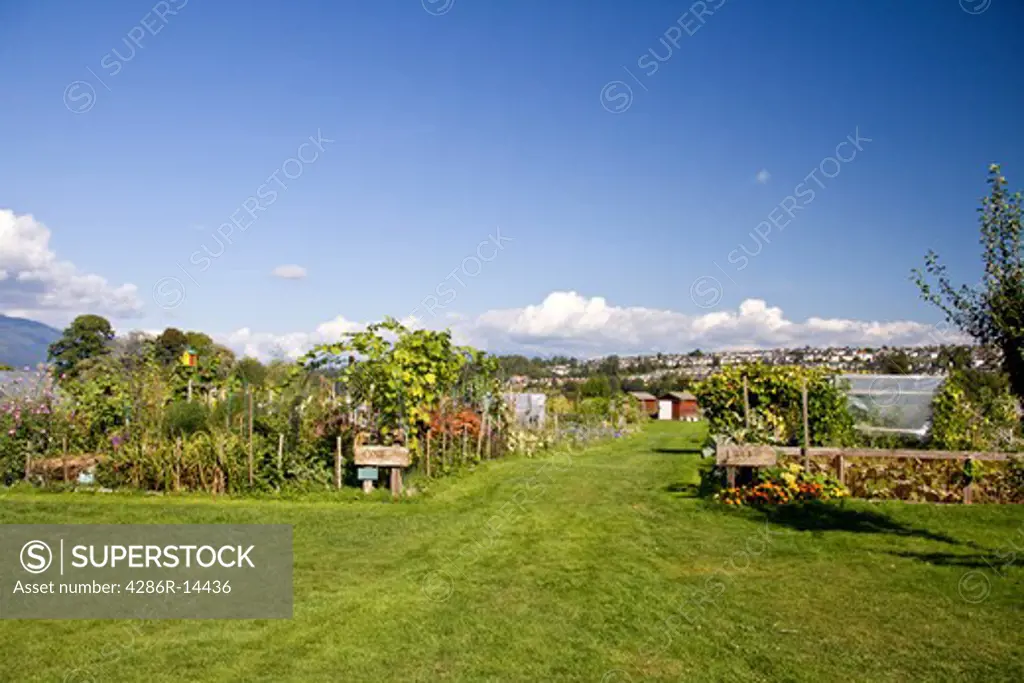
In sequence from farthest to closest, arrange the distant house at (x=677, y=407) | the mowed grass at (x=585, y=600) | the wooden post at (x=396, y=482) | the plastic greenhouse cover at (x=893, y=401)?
the distant house at (x=677, y=407) < the plastic greenhouse cover at (x=893, y=401) < the wooden post at (x=396, y=482) < the mowed grass at (x=585, y=600)

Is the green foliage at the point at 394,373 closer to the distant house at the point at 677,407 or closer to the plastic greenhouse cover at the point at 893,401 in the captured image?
the plastic greenhouse cover at the point at 893,401

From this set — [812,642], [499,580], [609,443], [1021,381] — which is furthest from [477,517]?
[609,443]

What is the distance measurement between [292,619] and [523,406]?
83.4 feet

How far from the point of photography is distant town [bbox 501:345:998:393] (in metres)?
15.5

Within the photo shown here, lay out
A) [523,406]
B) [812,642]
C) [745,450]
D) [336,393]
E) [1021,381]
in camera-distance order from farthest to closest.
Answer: [523,406]
[336,393]
[745,450]
[1021,381]
[812,642]

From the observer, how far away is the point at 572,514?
1121 centimetres

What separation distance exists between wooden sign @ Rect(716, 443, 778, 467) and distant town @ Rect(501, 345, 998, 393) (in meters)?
3.12

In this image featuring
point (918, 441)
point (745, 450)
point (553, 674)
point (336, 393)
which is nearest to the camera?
point (553, 674)

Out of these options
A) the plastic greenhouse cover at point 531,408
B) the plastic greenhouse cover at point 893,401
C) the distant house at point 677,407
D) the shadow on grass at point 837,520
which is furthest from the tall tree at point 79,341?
the distant house at point 677,407

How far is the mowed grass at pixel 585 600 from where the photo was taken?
17.0 ft

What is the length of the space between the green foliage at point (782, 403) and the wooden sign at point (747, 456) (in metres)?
2.71

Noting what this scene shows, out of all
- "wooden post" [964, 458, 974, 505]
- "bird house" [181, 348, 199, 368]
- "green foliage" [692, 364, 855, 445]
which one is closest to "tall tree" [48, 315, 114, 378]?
"bird house" [181, 348, 199, 368]

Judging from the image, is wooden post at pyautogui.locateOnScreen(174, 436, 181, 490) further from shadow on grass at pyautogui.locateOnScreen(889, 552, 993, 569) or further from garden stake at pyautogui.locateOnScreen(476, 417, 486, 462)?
shadow on grass at pyautogui.locateOnScreen(889, 552, 993, 569)

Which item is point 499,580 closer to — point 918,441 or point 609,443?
point 918,441
